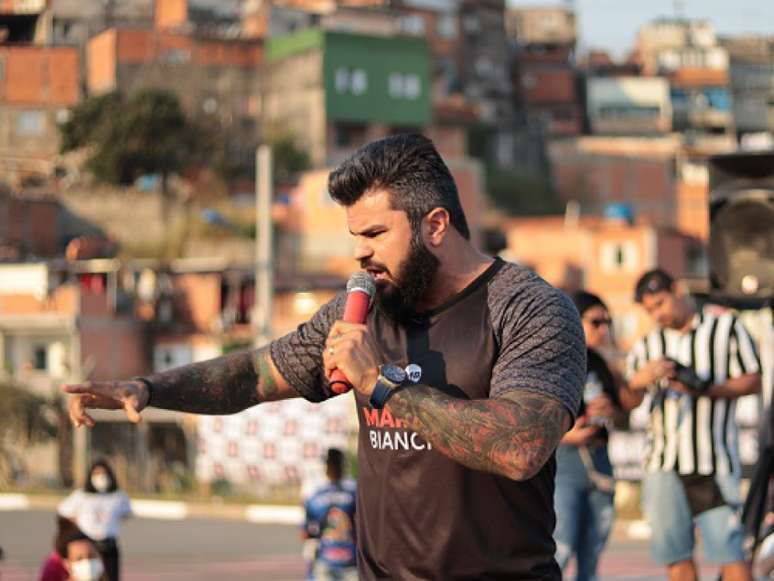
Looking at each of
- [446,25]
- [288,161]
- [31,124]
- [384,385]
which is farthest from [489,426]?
[446,25]

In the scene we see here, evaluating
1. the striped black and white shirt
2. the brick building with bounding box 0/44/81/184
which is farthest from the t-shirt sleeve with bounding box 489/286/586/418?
the brick building with bounding box 0/44/81/184

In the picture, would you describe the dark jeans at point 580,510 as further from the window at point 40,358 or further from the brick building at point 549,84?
the brick building at point 549,84

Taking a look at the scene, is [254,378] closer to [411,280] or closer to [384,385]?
[411,280]

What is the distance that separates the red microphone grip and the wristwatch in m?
0.07

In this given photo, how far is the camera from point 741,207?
39.0 ft

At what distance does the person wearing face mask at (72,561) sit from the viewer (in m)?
13.1

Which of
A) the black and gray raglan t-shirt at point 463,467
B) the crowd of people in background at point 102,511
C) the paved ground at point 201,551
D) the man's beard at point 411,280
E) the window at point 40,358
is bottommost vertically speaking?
the window at point 40,358

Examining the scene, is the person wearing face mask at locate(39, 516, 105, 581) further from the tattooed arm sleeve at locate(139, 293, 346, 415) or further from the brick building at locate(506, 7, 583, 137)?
the brick building at locate(506, 7, 583, 137)

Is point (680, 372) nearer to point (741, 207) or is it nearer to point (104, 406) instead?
point (741, 207)

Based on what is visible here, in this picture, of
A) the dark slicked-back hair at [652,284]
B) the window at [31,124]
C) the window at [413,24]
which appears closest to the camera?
the dark slicked-back hair at [652,284]

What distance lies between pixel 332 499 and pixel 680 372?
5.56m

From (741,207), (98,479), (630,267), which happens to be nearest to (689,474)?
(741,207)

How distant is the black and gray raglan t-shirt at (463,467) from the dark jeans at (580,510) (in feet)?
17.4

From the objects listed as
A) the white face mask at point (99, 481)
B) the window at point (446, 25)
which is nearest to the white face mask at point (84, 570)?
the white face mask at point (99, 481)
